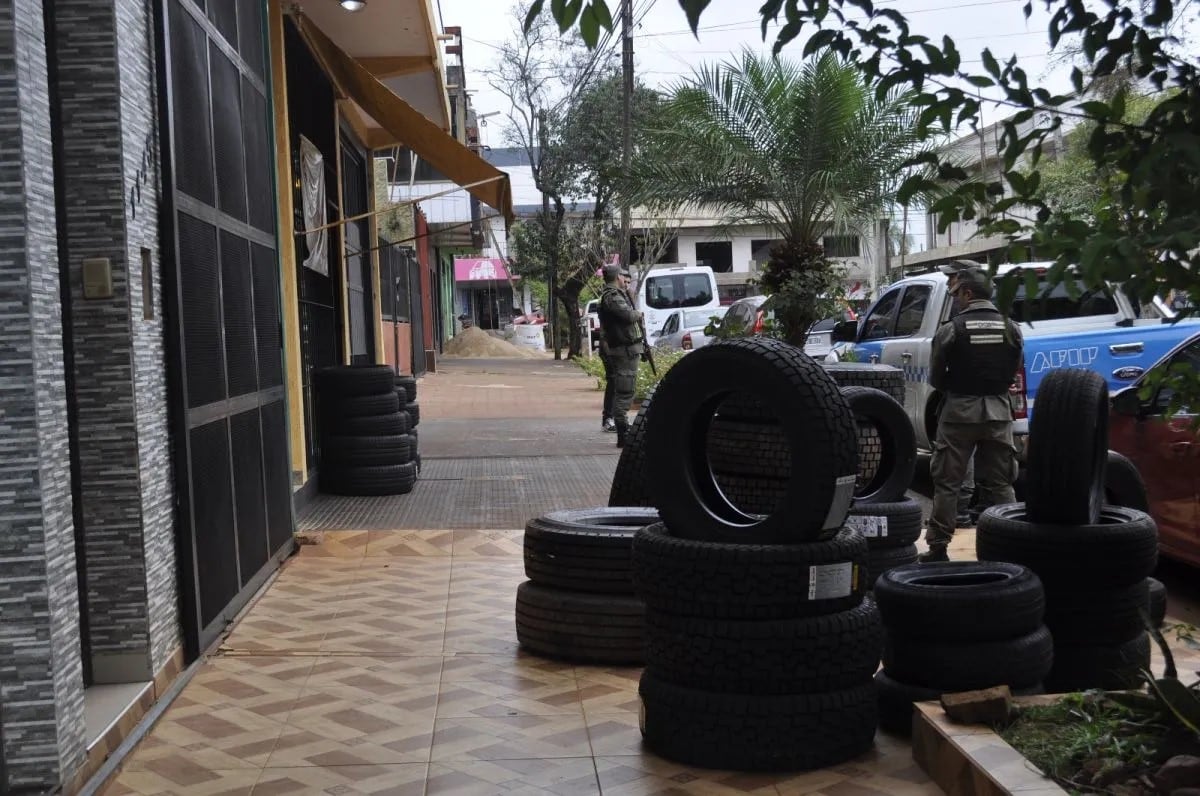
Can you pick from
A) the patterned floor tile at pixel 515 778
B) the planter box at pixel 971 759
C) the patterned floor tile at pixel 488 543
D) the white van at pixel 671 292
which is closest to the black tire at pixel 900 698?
the planter box at pixel 971 759

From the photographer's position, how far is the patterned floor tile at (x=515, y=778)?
13.9ft

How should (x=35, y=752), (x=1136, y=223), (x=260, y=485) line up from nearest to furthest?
(x=1136, y=223) → (x=35, y=752) → (x=260, y=485)

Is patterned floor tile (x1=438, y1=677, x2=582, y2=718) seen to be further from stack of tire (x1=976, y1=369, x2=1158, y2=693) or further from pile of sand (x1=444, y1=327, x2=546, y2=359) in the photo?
pile of sand (x1=444, y1=327, x2=546, y2=359)

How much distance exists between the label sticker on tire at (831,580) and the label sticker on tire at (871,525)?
1.70m

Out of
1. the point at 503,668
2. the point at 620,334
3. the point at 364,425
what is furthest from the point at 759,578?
the point at 620,334

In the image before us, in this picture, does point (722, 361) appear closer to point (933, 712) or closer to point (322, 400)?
point (933, 712)

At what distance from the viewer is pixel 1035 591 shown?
14.8ft

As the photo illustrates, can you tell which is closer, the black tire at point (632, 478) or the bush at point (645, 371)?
the black tire at point (632, 478)

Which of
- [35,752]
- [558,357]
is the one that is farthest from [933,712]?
[558,357]

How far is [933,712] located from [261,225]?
485 centimetres

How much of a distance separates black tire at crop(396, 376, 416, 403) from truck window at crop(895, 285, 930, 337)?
451 cm

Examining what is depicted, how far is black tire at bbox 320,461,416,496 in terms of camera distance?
1022 centimetres

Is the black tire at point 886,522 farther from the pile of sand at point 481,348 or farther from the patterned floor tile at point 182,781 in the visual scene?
the pile of sand at point 481,348

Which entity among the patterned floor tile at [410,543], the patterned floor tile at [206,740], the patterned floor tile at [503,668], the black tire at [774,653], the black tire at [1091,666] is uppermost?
the black tire at [774,653]
